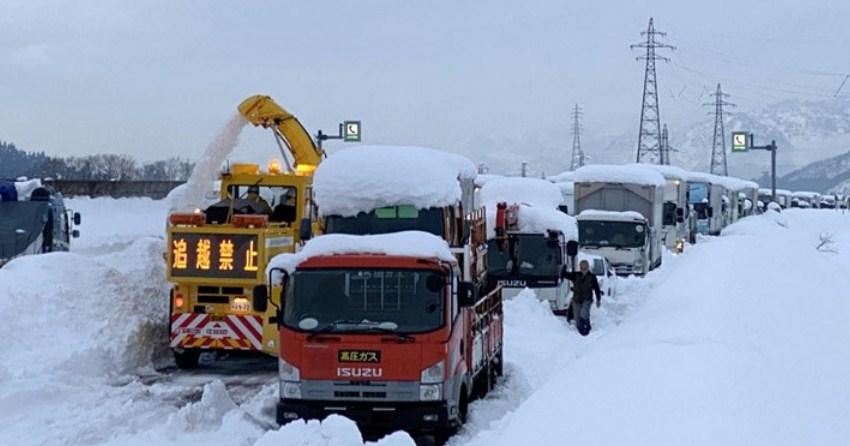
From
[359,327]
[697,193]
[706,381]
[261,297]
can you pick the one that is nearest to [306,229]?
[261,297]

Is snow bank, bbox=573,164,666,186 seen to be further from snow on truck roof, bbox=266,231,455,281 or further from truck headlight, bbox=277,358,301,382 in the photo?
truck headlight, bbox=277,358,301,382

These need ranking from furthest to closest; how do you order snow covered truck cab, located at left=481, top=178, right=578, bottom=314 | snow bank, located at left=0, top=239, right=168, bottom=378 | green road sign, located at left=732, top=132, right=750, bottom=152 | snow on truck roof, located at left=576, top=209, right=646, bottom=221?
green road sign, located at left=732, top=132, right=750, bottom=152, snow on truck roof, located at left=576, top=209, right=646, bottom=221, snow covered truck cab, located at left=481, top=178, right=578, bottom=314, snow bank, located at left=0, top=239, right=168, bottom=378

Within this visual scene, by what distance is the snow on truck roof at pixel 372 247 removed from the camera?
12.4 m

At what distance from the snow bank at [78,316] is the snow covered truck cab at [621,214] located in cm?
1598

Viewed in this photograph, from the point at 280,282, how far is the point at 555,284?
12695 millimetres

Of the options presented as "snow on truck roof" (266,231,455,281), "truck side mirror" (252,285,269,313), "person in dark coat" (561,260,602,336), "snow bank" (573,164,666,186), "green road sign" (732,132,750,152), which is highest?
"green road sign" (732,132,750,152)

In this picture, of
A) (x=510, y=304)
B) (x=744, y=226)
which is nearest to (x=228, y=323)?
(x=510, y=304)

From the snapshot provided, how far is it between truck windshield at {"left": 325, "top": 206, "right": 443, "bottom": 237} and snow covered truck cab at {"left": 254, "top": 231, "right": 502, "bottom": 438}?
1688mm

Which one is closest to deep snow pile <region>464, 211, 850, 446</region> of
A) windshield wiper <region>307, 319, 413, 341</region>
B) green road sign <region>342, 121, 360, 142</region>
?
windshield wiper <region>307, 319, 413, 341</region>

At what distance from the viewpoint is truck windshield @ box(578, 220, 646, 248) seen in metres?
34.0

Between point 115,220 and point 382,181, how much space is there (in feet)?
165

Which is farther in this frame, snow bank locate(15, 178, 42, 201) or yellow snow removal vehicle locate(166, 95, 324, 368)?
snow bank locate(15, 178, 42, 201)

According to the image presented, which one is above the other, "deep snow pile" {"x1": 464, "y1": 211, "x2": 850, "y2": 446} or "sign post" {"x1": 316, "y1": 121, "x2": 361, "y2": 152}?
"sign post" {"x1": 316, "y1": 121, "x2": 361, "y2": 152}

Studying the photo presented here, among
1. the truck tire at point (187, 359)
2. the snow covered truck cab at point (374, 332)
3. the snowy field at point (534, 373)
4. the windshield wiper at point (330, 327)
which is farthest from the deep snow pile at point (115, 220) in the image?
the windshield wiper at point (330, 327)
